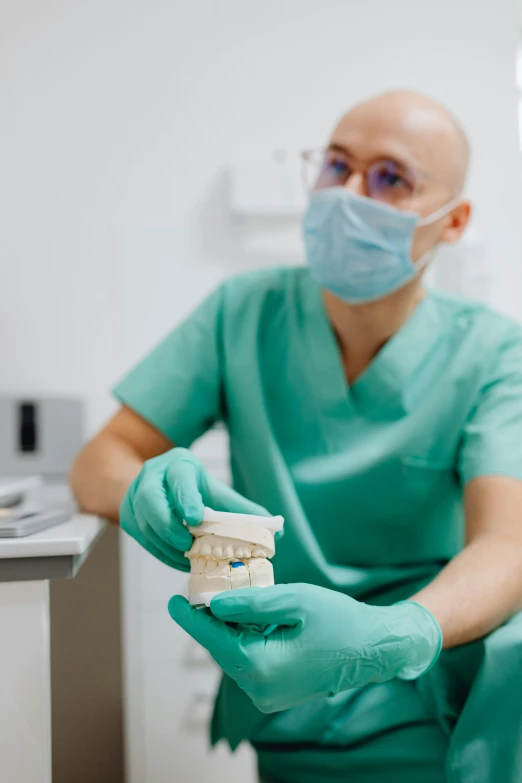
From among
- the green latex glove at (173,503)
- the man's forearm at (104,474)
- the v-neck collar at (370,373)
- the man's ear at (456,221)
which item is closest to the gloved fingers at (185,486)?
the green latex glove at (173,503)

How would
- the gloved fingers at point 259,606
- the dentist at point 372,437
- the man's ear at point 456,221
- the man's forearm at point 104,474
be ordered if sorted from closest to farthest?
the gloved fingers at point 259,606, the dentist at point 372,437, the man's forearm at point 104,474, the man's ear at point 456,221

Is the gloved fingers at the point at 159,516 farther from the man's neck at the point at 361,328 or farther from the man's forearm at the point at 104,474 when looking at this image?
the man's neck at the point at 361,328

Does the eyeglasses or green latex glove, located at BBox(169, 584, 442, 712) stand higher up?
the eyeglasses

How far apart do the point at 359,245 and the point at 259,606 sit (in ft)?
2.08

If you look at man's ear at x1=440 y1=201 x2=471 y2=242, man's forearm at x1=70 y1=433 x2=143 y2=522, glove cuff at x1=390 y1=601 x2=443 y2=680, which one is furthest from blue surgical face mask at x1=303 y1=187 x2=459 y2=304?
glove cuff at x1=390 y1=601 x2=443 y2=680

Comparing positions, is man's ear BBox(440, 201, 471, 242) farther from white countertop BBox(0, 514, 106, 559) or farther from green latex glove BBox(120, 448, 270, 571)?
white countertop BBox(0, 514, 106, 559)

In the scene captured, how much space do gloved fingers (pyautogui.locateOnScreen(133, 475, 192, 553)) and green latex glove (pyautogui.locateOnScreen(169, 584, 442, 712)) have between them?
0.06 metres

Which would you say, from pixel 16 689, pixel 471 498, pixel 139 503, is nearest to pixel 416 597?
pixel 471 498

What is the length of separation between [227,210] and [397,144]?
665 millimetres

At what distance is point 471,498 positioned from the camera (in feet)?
3.13

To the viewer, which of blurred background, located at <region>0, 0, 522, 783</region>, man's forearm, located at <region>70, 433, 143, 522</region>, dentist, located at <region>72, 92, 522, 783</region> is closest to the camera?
dentist, located at <region>72, 92, 522, 783</region>

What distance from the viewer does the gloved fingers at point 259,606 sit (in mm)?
611

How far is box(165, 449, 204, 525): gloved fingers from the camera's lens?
0.66 metres

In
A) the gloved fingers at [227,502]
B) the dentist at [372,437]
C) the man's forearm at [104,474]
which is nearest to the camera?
the gloved fingers at [227,502]
